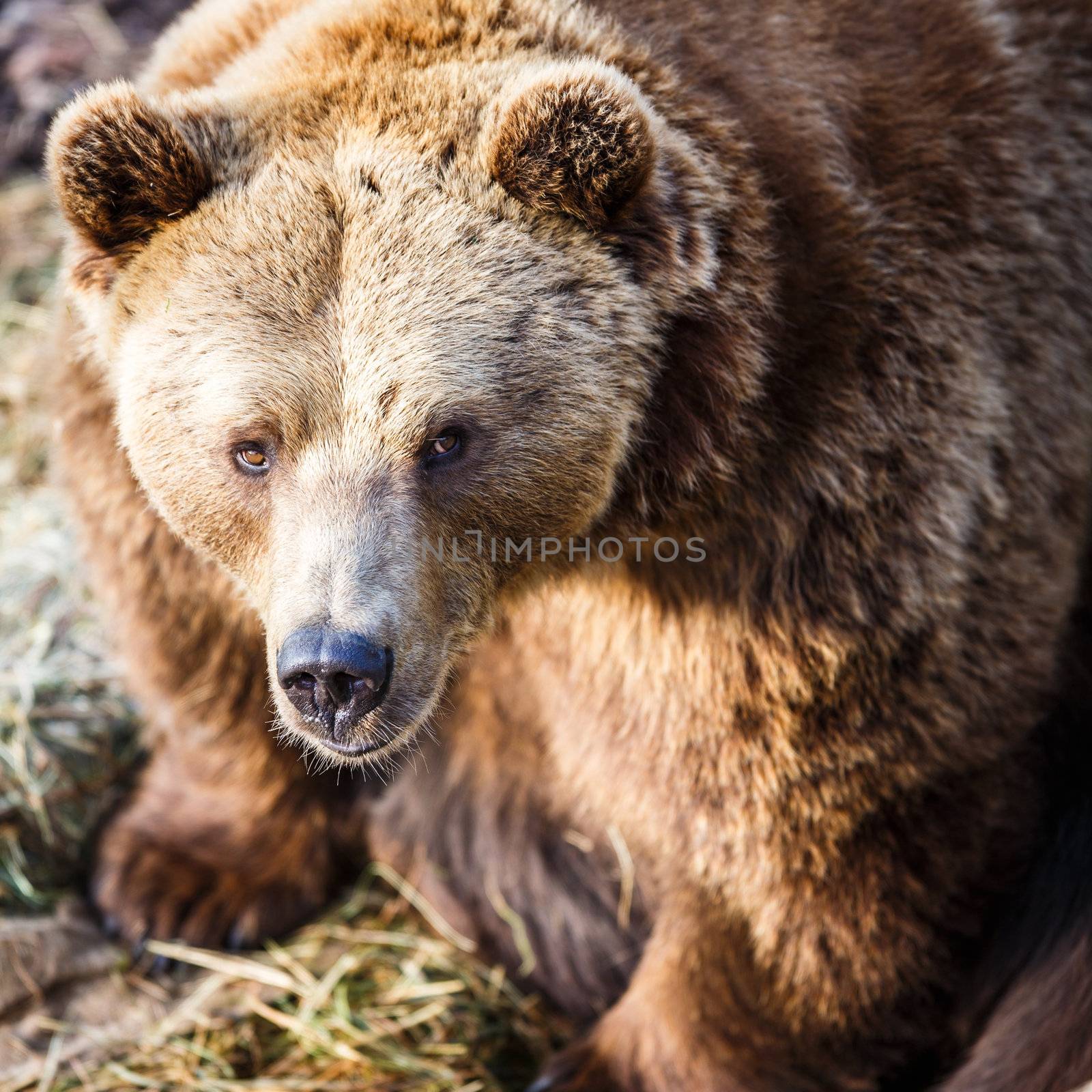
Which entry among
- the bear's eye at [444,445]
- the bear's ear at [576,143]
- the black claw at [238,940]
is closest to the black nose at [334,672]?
the bear's eye at [444,445]

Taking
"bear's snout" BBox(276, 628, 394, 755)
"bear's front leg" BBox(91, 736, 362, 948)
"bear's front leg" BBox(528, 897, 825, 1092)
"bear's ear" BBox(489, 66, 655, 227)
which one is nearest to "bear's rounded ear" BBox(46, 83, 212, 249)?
"bear's ear" BBox(489, 66, 655, 227)

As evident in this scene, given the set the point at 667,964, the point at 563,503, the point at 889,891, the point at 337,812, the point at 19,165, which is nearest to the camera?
the point at 563,503

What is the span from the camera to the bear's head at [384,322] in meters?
2.86

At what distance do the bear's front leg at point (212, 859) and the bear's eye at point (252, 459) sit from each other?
1833mm

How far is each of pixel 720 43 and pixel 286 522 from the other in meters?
1.54

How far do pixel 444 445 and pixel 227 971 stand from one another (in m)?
2.50

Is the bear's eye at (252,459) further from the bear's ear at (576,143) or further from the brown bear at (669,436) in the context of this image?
the bear's ear at (576,143)

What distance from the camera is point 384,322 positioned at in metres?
2.88

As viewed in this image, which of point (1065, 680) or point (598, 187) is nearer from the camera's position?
point (598, 187)

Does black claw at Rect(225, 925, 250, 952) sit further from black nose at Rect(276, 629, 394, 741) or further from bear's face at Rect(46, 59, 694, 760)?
black nose at Rect(276, 629, 394, 741)

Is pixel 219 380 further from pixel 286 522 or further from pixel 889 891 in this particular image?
pixel 889 891

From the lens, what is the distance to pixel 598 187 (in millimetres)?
2889

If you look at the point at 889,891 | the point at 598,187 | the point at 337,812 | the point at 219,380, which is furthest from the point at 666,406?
the point at 337,812

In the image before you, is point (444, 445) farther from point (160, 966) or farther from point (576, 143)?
point (160, 966)
